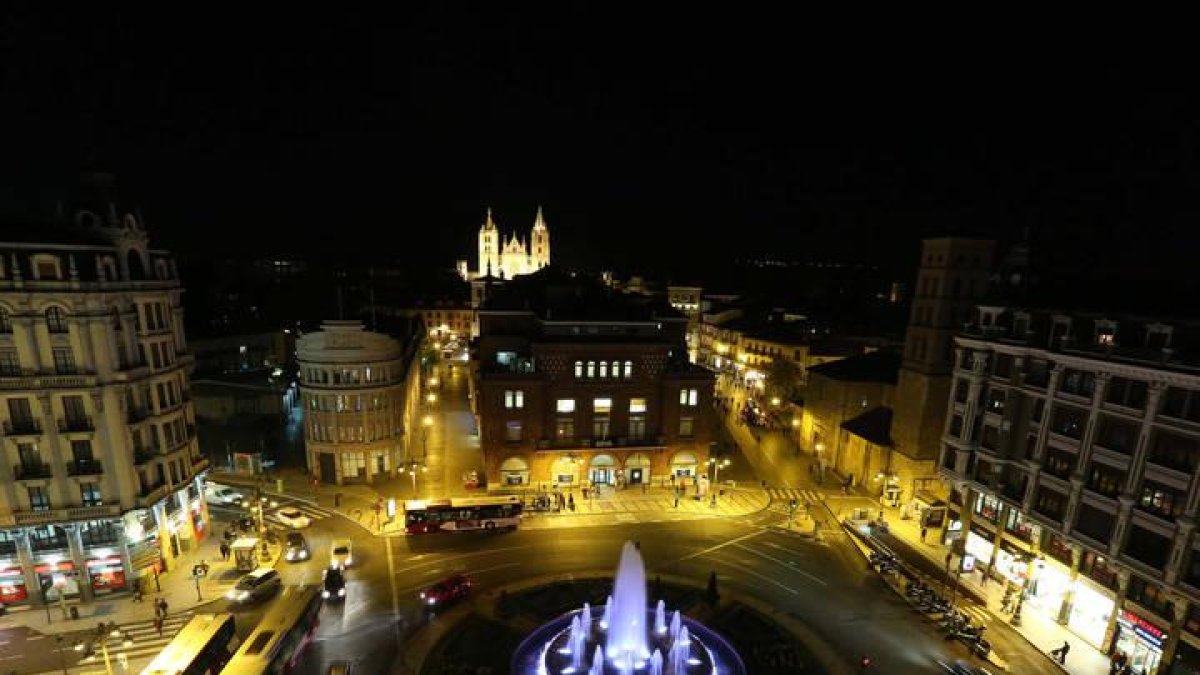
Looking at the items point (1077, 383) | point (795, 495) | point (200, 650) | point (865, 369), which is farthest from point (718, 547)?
point (200, 650)

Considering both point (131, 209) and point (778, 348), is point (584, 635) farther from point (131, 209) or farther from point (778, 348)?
point (778, 348)

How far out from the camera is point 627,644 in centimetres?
3459

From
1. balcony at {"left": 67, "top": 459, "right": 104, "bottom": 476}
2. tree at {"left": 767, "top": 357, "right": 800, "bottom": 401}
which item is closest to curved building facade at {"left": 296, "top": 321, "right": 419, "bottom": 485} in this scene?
balcony at {"left": 67, "top": 459, "right": 104, "bottom": 476}

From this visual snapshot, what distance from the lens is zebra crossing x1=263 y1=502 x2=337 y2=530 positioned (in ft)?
165

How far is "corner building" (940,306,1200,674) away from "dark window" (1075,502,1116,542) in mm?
77

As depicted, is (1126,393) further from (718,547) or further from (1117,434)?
(718,547)

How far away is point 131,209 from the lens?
40.0m

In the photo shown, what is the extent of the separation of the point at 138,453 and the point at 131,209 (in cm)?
1839

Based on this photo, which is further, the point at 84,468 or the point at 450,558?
the point at 450,558

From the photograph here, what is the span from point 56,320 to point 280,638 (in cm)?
2723

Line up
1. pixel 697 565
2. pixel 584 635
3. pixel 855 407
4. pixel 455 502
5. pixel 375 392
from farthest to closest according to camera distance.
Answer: pixel 855 407
pixel 375 392
pixel 455 502
pixel 697 565
pixel 584 635

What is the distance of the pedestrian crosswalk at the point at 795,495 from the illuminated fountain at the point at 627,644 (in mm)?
24679

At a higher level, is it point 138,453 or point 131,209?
point 131,209

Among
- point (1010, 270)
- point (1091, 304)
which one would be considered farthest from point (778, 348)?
point (1091, 304)
